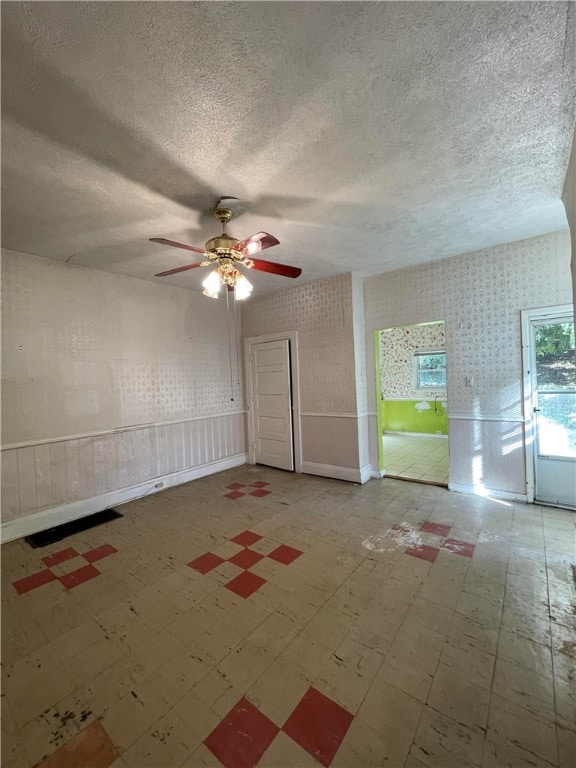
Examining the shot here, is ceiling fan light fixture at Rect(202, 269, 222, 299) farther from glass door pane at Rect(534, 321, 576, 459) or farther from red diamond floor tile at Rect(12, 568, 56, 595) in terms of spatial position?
glass door pane at Rect(534, 321, 576, 459)

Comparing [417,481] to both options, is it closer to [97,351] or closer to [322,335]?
[322,335]

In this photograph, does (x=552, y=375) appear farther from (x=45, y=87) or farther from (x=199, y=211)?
(x=45, y=87)

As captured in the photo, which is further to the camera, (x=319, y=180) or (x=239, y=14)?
(x=319, y=180)

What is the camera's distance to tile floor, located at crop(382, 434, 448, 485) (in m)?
4.36

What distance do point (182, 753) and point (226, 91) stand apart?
9.12 feet

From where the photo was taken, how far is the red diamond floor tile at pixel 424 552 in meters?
2.39

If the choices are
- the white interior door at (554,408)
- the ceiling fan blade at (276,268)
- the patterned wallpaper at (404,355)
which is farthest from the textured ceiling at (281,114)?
the patterned wallpaper at (404,355)

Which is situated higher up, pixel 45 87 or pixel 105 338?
pixel 45 87

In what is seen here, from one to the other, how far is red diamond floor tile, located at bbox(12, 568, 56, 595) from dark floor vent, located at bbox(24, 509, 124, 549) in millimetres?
520

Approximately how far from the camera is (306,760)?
1152 mm

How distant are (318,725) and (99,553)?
224 centimetres

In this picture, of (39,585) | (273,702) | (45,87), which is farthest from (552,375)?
(39,585)

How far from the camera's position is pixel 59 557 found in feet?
8.58

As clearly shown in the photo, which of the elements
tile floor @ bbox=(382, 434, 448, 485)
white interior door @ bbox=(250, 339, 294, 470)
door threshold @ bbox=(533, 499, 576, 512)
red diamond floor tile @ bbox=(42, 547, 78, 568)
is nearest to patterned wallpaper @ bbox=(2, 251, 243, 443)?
white interior door @ bbox=(250, 339, 294, 470)
